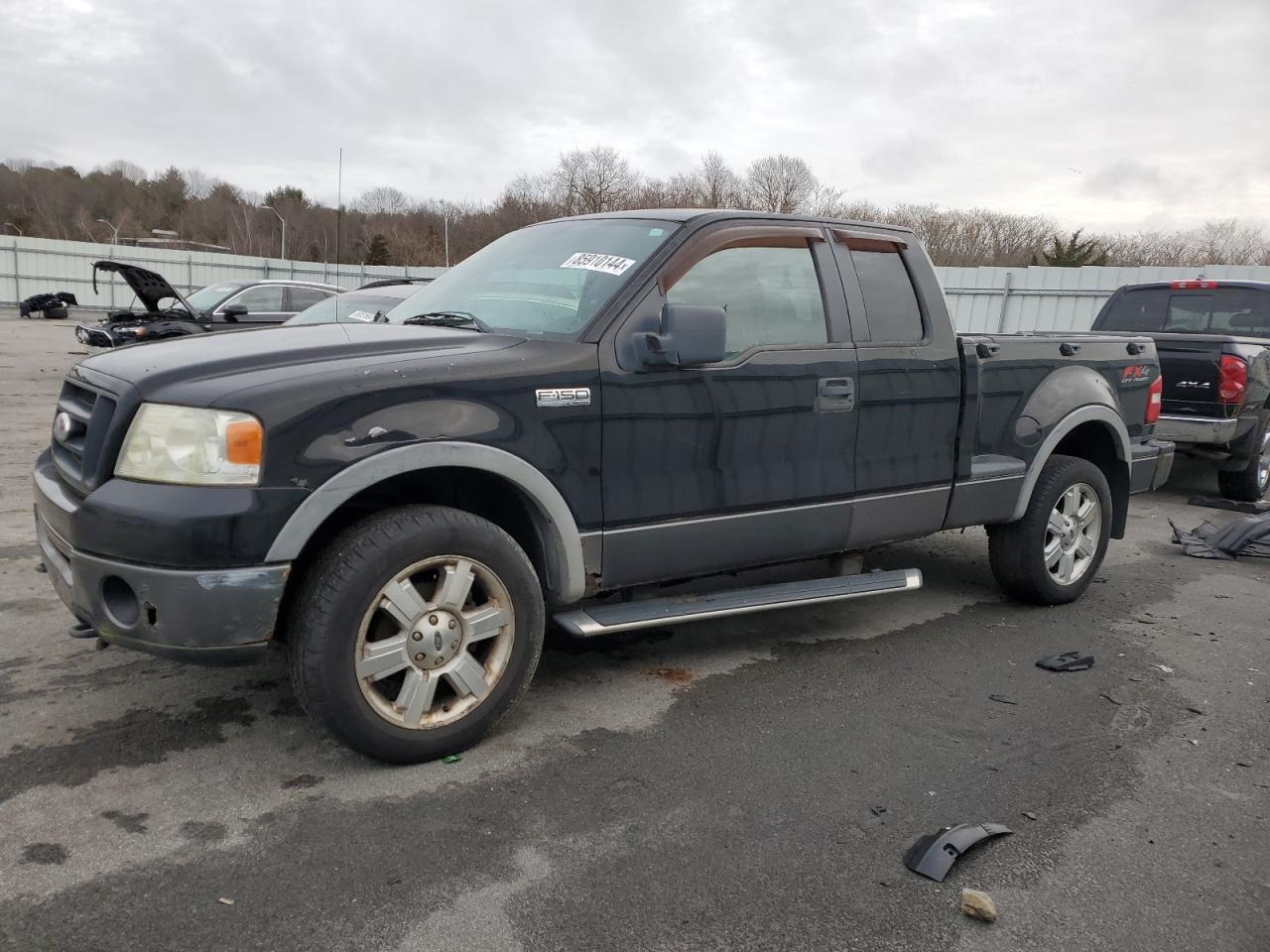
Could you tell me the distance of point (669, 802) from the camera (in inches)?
123

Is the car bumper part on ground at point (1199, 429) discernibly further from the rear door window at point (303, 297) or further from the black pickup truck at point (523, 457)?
the rear door window at point (303, 297)

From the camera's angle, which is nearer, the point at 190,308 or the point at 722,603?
the point at 722,603

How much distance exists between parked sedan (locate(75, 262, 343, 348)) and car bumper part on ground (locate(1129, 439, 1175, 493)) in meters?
10.7

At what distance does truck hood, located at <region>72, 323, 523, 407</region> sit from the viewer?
302 centimetres

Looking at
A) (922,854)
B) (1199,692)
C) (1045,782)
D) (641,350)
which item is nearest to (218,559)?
(641,350)

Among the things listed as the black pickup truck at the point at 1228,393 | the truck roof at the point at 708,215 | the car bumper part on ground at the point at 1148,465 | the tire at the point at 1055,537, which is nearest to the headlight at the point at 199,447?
the truck roof at the point at 708,215

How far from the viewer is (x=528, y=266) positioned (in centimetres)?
418

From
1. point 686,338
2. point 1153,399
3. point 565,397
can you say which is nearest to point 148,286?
point 565,397

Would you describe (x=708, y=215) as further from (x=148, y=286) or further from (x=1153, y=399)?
(x=148, y=286)

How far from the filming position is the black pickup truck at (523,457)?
116 inches

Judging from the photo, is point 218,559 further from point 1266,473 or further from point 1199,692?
point 1266,473

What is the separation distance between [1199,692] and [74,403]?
14.9ft

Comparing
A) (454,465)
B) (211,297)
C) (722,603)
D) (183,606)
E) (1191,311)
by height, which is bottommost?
(722,603)

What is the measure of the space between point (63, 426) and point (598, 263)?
1.98 metres
